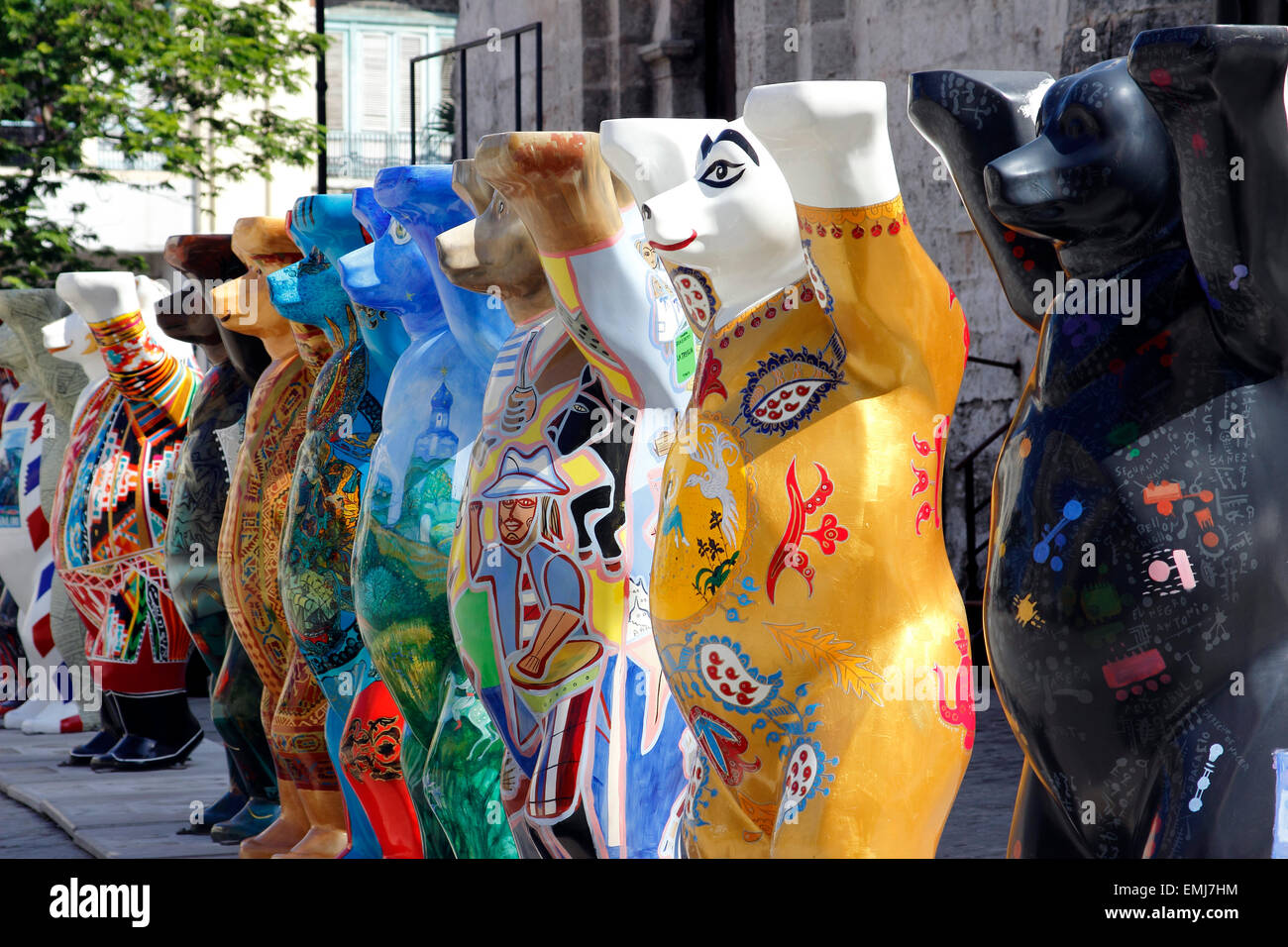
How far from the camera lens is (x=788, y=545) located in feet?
8.38

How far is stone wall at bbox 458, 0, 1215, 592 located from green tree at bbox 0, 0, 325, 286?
2.60 metres

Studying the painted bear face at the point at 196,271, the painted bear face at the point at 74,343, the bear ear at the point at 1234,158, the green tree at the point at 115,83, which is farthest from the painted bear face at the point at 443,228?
the green tree at the point at 115,83

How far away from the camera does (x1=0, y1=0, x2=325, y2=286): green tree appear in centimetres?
1170

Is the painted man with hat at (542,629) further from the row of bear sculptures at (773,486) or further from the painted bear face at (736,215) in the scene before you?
the painted bear face at (736,215)

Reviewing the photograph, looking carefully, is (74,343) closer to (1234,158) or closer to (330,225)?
(330,225)

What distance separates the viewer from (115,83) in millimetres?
12219

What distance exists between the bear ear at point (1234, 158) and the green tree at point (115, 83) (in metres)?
10.4

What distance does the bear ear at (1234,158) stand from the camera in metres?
1.89

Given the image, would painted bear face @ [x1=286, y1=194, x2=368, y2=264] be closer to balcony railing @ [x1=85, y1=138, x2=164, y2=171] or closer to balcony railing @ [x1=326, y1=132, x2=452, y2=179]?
balcony railing @ [x1=85, y1=138, x2=164, y2=171]

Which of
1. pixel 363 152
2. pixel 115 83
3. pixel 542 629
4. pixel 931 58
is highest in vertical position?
pixel 363 152

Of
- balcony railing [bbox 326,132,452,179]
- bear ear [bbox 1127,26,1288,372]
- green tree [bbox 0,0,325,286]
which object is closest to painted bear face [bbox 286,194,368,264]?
bear ear [bbox 1127,26,1288,372]

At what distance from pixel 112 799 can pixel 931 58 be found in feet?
17.5

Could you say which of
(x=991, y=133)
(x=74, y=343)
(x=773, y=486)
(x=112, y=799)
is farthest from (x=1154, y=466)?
(x=74, y=343)

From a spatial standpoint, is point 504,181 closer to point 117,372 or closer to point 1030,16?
point 117,372
